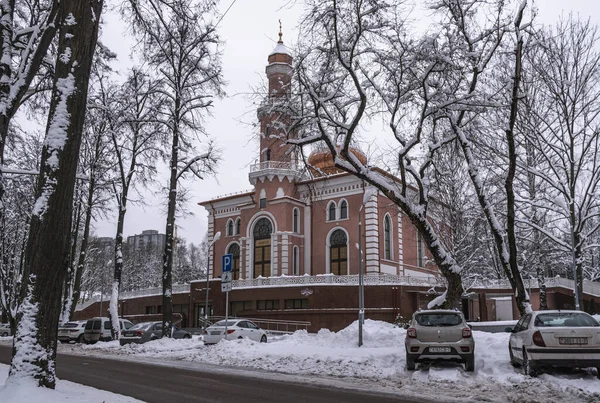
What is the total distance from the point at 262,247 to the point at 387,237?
34.8 ft

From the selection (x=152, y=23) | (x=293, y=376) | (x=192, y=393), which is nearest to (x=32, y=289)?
(x=192, y=393)

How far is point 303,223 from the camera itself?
4547cm

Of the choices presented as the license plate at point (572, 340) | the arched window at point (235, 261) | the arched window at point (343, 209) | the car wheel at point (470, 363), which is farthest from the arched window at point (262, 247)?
the license plate at point (572, 340)

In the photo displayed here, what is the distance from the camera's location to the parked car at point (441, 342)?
43.1 ft

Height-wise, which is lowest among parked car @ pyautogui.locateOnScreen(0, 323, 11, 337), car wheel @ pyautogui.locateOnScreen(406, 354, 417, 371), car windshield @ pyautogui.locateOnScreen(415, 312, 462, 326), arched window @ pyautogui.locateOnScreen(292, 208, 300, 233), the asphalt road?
parked car @ pyautogui.locateOnScreen(0, 323, 11, 337)

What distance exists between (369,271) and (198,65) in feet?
70.5

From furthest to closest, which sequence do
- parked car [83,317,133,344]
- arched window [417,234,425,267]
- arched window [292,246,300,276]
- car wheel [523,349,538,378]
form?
1. arched window [417,234,425,267]
2. arched window [292,246,300,276]
3. parked car [83,317,133,344]
4. car wheel [523,349,538,378]

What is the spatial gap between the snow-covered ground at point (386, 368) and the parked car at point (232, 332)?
143 cm

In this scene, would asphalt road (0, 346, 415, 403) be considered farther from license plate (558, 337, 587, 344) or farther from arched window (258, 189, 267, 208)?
arched window (258, 189, 267, 208)

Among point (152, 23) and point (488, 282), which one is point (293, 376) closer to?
point (152, 23)

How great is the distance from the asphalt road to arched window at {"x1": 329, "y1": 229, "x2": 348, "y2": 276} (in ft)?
92.1

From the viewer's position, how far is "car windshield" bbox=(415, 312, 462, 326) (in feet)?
44.6

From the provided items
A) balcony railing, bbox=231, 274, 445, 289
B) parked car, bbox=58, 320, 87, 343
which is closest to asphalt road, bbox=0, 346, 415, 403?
parked car, bbox=58, 320, 87, 343

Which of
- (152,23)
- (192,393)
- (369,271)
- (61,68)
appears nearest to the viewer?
(61,68)
